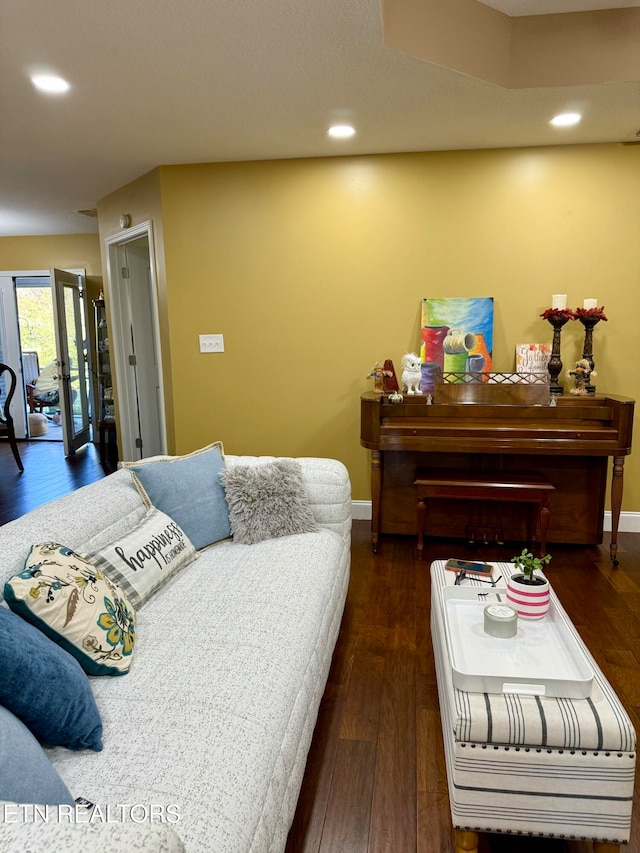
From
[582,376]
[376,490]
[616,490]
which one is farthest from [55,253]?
[616,490]

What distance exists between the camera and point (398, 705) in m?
1.88

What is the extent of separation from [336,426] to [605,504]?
188 centimetres

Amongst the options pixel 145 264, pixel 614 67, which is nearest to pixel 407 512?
pixel 614 67

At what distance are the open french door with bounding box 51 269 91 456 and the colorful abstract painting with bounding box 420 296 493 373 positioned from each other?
13.5ft

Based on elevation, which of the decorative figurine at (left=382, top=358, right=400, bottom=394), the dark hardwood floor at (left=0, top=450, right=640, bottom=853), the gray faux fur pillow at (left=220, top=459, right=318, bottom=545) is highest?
the decorative figurine at (left=382, top=358, right=400, bottom=394)

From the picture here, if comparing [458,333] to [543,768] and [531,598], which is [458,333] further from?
[543,768]

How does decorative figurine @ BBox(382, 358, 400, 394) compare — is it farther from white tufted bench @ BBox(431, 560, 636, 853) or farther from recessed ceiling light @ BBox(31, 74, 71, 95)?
white tufted bench @ BBox(431, 560, 636, 853)

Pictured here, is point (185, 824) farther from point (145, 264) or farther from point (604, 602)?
point (145, 264)

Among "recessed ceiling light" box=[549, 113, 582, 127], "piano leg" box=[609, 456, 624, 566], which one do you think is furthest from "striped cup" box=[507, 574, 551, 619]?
"recessed ceiling light" box=[549, 113, 582, 127]

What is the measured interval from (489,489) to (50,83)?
2982 mm

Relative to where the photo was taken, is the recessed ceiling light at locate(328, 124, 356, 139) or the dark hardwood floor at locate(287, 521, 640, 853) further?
the recessed ceiling light at locate(328, 124, 356, 139)

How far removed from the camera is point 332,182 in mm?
3592

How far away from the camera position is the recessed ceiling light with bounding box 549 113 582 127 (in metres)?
2.86

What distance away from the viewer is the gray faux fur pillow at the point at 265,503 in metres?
2.21
